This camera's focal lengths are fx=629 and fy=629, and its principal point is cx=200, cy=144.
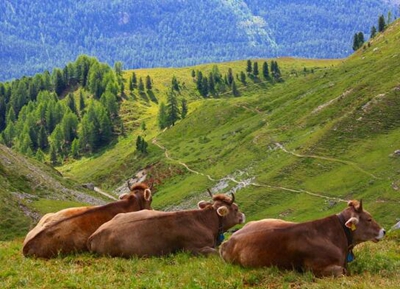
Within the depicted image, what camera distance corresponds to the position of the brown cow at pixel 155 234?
19938 mm

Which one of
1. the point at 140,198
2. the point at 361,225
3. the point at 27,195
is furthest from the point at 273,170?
the point at 361,225

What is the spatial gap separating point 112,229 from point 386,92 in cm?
10504

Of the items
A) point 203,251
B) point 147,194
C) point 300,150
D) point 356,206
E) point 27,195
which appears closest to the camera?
point 356,206

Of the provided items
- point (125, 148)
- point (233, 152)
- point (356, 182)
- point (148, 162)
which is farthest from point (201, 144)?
point (356, 182)

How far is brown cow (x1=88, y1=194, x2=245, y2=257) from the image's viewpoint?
19938 mm

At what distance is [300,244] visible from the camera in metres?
17.3

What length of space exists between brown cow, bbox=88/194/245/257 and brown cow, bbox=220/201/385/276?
202 centimetres

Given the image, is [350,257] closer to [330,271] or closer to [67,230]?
[330,271]

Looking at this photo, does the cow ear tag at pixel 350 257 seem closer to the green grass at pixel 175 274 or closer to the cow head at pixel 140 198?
the green grass at pixel 175 274

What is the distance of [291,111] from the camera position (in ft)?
455

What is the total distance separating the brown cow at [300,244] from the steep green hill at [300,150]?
58062mm

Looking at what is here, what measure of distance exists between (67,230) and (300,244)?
805 cm

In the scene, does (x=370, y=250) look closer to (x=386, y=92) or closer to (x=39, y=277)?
(x=39, y=277)

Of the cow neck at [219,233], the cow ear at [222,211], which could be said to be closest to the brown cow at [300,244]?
the cow ear at [222,211]
